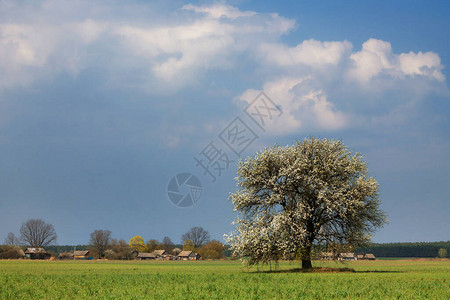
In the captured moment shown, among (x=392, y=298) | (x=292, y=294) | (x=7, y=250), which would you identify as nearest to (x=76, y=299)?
(x=292, y=294)

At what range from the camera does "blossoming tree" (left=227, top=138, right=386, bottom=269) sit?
1912 inches

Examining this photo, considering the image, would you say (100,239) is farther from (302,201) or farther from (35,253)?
(302,201)

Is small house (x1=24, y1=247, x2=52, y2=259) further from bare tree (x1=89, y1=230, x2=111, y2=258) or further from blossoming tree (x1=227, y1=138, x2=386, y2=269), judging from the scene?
blossoming tree (x1=227, y1=138, x2=386, y2=269)

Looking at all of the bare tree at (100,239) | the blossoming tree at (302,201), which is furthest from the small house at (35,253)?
the blossoming tree at (302,201)

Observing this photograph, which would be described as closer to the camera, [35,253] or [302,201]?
[302,201]

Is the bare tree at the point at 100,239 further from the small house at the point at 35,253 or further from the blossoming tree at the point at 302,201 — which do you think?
the blossoming tree at the point at 302,201

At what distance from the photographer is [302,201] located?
49.7m

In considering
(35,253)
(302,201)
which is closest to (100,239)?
(35,253)

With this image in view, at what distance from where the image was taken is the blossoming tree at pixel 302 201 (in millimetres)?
48562

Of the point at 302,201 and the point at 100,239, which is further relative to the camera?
the point at 100,239

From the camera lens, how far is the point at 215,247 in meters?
199

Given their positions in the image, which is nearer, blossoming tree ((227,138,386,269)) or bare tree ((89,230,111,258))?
blossoming tree ((227,138,386,269))

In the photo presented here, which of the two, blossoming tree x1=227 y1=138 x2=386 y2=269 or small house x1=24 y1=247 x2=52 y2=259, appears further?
small house x1=24 y1=247 x2=52 y2=259

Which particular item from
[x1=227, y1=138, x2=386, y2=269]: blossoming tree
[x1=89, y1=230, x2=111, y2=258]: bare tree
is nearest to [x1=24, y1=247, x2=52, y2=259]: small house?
[x1=89, y1=230, x2=111, y2=258]: bare tree
